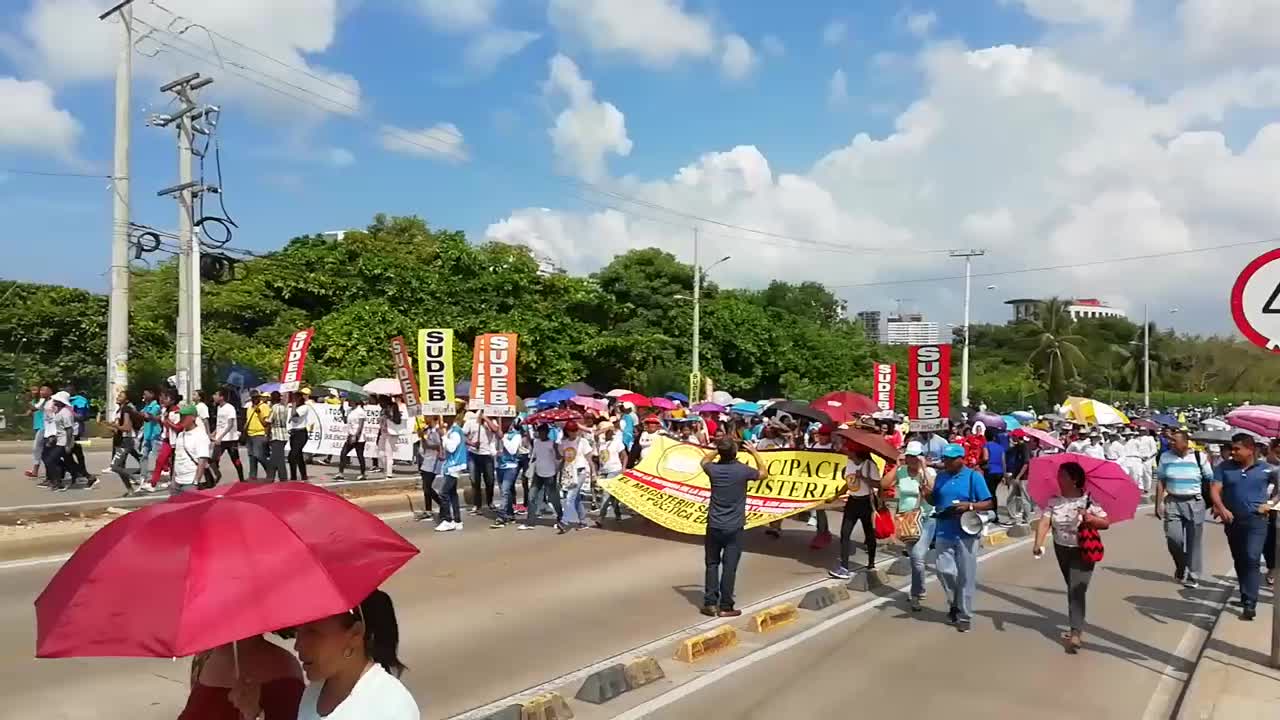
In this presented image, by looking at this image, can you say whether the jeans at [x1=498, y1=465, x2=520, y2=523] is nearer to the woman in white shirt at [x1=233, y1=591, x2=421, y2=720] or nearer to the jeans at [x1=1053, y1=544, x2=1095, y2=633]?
the jeans at [x1=1053, y1=544, x2=1095, y2=633]

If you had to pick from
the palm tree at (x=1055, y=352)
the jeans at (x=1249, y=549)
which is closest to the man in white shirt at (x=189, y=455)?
the jeans at (x=1249, y=549)

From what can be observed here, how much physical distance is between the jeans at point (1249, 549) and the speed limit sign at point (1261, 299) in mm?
3068

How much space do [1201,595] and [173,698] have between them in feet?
35.4

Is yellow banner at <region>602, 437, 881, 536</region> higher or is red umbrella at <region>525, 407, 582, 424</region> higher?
red umbrella at <region>525, 407, 582, 424</region>

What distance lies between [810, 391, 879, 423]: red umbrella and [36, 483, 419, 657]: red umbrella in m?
17.2

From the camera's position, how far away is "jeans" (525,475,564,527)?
15.0 meters

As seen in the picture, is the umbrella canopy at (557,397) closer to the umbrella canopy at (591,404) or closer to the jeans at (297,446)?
the umbrella canopy at (591,404)

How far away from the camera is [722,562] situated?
9523mm

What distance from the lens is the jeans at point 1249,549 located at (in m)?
9.33

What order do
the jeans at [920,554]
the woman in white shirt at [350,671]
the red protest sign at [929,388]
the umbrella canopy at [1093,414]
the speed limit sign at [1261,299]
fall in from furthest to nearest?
the umbrella canopy at [1093,414], the red protest sign at [929,388], the jeans at [920,554], the speed limit sign at [1261,299], the woman in white shirt at [350,671]

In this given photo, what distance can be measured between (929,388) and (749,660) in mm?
7781

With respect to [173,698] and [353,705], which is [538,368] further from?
[353,705]

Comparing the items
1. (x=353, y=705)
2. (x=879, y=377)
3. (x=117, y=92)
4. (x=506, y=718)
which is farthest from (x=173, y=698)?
(x=117, y=92)

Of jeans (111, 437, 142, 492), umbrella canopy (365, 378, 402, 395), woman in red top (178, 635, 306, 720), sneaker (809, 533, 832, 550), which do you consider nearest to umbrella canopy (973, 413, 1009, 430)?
sneaker (809, 533, 832, 550)
